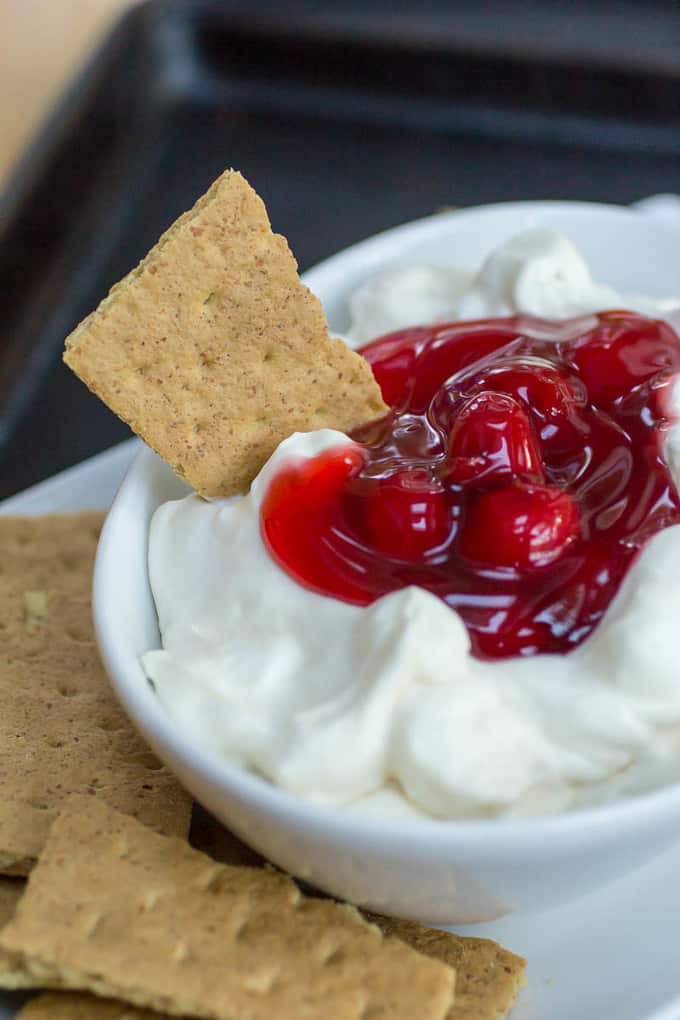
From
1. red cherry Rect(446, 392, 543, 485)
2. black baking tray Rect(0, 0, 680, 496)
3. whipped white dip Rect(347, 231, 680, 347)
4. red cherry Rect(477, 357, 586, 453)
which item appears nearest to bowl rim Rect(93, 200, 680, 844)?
red cherry Rect(446, 392, 543, 485)

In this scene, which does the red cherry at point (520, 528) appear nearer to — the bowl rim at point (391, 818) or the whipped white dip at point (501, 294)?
the bowl rim at point (391, 818)

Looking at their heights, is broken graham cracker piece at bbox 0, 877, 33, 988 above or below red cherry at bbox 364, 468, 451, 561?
below

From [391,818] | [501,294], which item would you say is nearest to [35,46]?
[501,294]

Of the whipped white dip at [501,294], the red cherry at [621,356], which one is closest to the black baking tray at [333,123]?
the whipped white dip at [501,294]

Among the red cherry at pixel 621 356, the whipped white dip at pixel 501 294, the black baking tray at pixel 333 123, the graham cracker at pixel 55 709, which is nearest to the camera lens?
the graham cracker at pixel 55 709

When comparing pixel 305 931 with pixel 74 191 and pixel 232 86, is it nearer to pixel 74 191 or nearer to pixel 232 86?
pixel 74 191

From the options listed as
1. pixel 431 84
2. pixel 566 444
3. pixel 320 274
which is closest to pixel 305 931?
pixel 566 444

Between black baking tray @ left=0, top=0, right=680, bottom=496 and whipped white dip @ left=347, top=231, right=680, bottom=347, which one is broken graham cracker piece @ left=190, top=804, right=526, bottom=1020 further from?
black baking tray @ left=0, top=0, right=680, bottom=496
